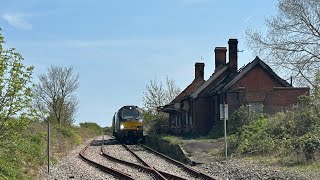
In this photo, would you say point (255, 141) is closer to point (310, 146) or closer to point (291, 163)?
point (310, 146)

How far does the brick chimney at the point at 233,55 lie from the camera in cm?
4347

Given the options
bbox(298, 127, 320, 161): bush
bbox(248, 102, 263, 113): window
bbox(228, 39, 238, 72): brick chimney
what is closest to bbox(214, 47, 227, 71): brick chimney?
bbox(228, 39, 238, 72): brick chimney

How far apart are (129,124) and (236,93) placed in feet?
36.4

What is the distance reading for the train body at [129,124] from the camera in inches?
1790

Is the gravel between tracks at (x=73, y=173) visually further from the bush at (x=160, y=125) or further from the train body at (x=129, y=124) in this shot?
the bush at (x=160, y=125)

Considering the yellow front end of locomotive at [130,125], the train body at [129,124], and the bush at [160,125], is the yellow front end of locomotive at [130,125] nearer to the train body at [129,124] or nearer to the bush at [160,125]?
the train body at [129,124]

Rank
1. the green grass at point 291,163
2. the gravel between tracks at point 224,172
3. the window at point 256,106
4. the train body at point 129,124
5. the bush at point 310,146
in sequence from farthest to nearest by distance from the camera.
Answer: the train body at point 129,124
the window at point 256,106
the bush at point 310,146
the green grass at point 291,163
the gravel between tracks at point 224,172

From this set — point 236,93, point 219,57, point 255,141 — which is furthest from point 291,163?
point 219,57

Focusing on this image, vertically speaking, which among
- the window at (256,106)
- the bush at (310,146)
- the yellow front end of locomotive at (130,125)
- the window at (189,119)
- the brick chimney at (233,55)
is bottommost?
the bush at (310,146)

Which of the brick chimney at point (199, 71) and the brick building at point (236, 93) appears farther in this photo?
the brick chimney at point (199, 71)

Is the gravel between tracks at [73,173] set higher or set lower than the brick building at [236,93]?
lower

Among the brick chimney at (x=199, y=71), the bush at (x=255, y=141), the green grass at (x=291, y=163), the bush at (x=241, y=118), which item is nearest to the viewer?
the green grass at (x=291, y=163)

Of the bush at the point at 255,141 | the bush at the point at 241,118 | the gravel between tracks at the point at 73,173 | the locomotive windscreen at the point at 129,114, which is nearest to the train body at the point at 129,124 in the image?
the locomotive windscreen at the point at 129,114

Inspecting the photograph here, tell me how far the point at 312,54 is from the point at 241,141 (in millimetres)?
12963
